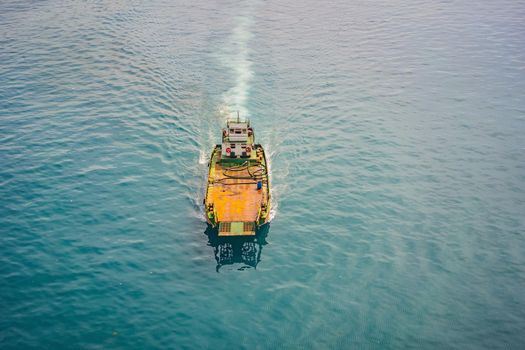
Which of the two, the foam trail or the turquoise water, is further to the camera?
the foam trail

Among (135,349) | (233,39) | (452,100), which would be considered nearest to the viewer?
(135,349)

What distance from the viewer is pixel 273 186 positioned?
47969 millimetres

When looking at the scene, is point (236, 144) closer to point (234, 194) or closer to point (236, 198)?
point (234, 194)

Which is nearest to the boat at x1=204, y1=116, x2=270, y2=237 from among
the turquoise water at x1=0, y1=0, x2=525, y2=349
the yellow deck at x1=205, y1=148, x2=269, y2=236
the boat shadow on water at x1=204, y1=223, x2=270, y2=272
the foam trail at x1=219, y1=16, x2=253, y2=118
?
the yellow deck at x1=205, y1=148, x2=269, y2=236

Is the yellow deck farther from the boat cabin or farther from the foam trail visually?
the foam trail

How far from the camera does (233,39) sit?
8494cm

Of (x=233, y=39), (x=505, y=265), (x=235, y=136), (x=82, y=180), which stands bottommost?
(x=505, y=265)

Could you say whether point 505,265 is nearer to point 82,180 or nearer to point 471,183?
point 471,183

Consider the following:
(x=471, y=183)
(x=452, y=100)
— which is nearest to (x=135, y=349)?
(x=471, y=183)

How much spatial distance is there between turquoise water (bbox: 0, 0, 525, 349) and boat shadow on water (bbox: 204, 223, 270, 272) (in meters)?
0.22

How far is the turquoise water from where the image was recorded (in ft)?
110

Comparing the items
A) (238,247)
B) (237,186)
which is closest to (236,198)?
(237,186)

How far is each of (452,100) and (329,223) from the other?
120 ft

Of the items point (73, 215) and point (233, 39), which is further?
point (233, 39)
